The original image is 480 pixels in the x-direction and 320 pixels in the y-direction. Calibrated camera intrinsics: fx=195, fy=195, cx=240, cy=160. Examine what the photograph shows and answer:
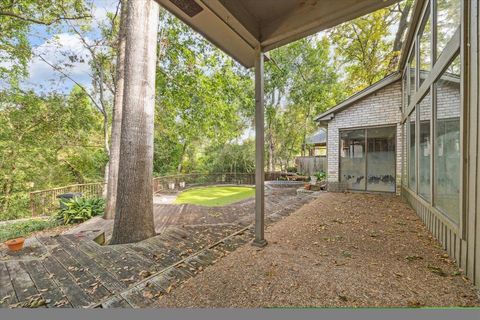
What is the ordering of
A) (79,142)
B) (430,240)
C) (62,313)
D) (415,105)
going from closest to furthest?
(62,313), (430,240), (415,105), (79,142)

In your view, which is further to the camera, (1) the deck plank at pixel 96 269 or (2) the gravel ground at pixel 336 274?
(1) the deck plank at pixel 96 269

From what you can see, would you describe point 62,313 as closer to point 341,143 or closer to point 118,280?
point 118,280

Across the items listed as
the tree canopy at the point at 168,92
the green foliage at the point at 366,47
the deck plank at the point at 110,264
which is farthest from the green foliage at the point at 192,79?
the green foliage at the point at 366,47

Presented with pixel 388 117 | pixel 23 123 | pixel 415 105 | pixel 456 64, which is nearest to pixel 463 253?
pixel 456 64

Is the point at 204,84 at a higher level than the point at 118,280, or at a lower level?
higher

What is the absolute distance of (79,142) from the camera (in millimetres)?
11766

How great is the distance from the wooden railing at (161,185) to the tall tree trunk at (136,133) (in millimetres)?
4362

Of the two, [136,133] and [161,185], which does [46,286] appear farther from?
[161,185]

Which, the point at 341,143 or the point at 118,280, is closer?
the point at 118,280

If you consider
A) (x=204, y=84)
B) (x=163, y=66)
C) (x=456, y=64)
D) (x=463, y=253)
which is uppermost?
(x=163, y=66)

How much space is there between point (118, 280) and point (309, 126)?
17.1 meters

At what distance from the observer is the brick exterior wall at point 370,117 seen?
696 centimetres

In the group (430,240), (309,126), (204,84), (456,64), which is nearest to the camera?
(456,64)

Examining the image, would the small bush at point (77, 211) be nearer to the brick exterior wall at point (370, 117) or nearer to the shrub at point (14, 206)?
the shrub at point (14, 206)
